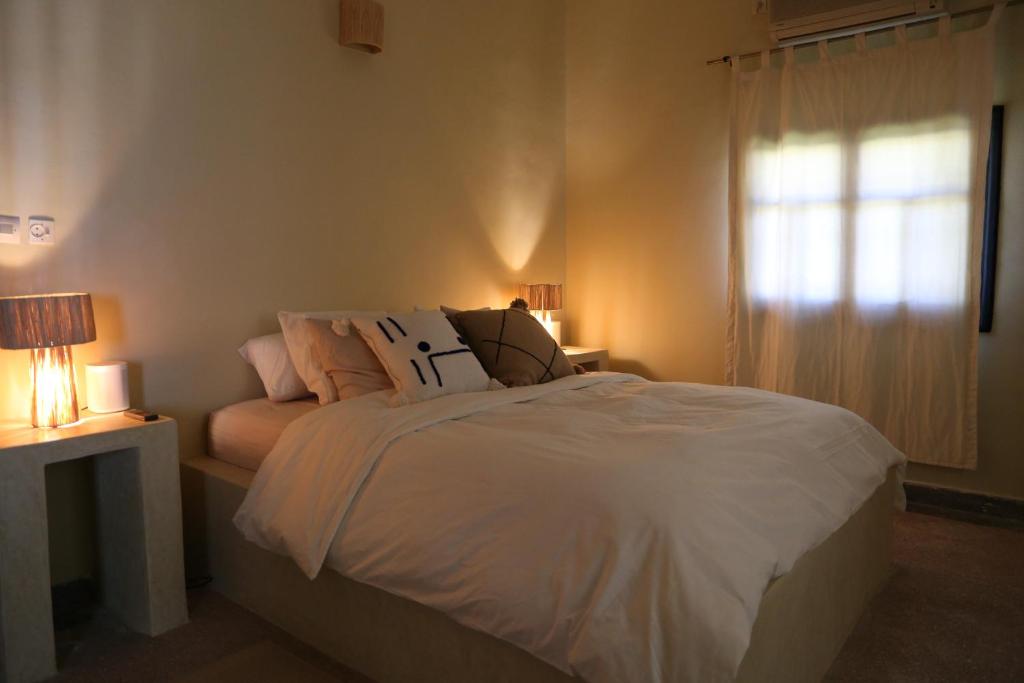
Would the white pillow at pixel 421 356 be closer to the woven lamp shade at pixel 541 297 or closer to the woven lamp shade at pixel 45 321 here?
the woven lamp shade at pixel 45 321

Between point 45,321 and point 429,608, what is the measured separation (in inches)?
56.5

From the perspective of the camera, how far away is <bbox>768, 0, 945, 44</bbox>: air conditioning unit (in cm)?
328

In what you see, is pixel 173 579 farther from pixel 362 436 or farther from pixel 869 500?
pixel 869 500

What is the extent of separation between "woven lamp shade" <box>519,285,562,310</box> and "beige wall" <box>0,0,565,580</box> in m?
0.19

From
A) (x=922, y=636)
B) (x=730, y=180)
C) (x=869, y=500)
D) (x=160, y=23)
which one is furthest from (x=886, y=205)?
(x=160, y=23)

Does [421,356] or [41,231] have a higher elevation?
[41,231]

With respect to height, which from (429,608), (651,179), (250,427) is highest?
(651,179)

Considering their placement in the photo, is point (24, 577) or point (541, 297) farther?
point (541, 297)

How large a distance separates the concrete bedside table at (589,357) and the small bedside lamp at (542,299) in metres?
0.21

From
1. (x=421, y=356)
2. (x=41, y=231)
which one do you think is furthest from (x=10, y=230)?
(x=421, y=356)

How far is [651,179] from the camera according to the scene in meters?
4.29

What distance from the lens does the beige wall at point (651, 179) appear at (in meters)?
4.04

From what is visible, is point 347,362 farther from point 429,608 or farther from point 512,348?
point 429,608

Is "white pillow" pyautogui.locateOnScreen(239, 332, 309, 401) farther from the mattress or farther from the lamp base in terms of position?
the lamp base
